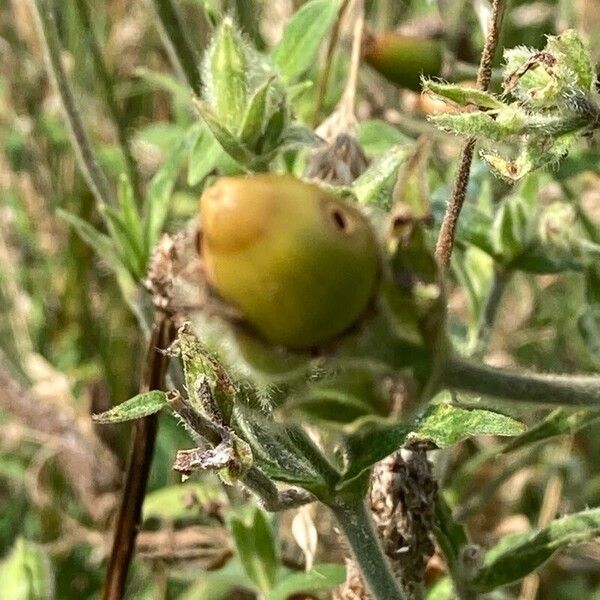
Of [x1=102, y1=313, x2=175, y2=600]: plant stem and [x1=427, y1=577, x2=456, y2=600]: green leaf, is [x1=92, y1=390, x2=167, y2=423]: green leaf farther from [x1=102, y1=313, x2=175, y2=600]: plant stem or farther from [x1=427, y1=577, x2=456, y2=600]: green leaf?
[x1=427, y1=577, x2=456, y2=600]: green leaf

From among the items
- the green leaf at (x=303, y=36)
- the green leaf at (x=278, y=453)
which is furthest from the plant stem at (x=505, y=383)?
the green leaf at (x=303, y=36)

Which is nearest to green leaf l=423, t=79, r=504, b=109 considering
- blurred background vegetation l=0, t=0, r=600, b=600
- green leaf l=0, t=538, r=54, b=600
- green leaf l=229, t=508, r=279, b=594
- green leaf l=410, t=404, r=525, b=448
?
green leaf l=410, t=404, r=525, b=448

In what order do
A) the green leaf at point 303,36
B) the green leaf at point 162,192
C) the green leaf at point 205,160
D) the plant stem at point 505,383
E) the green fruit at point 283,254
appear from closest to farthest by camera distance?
1. the green fruit at point 283,254
2. the plant stem at point 505,383
3. the green leaf at point 205,160
4. the green leaf at point 303,36
5. the green leaf at point 162,192

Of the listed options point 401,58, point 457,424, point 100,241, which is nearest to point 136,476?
point 100,241

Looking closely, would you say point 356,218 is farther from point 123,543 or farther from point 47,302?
point 47,302

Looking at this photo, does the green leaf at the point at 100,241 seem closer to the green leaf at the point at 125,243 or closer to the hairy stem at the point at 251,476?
the green leaf at the point at 125,243

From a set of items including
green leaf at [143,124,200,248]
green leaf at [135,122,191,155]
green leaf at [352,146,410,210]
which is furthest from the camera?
green leaf at [135,122,191,155]

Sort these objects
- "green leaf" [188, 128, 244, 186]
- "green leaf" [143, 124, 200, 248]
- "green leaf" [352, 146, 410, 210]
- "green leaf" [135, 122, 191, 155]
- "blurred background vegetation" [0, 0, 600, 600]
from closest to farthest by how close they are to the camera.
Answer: "green leaf" [352, 146, 410, 210] → "green leaf" [188, 128, 244, 186] → "green leaf" [143, 124, 200, 248] → "blurred background vegetation" [0, 0, 600, 600] → "green leaf" [135, 122, 191, 155]

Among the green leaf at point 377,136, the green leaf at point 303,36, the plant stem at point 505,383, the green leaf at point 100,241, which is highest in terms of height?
the green leaf at point 303,36
